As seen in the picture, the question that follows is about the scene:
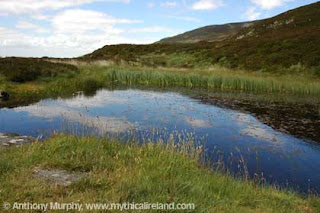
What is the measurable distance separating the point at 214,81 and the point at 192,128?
15.1 meters

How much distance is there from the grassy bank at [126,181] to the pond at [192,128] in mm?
1430

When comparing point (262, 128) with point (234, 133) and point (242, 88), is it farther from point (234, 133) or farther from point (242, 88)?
point (242, 88)

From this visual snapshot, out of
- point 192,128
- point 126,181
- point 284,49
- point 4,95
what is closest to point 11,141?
point 126,181

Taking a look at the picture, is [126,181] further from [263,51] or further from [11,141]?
[263,51]

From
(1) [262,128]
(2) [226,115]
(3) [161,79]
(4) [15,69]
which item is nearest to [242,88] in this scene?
(3) [161,79]

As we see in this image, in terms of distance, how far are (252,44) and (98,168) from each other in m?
39.6

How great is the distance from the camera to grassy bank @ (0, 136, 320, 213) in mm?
5316

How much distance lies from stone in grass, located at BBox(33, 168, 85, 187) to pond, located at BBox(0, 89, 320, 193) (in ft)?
10.6

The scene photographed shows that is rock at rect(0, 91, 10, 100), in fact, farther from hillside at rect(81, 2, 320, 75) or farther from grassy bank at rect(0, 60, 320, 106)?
hillside at rect(81, 2, 320, 75)

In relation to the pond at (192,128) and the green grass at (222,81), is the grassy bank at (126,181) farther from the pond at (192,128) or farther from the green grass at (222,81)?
the green grass at (222,81)

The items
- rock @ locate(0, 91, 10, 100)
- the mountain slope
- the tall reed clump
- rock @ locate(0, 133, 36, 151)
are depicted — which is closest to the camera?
rock @ locate(0, 133, 36, 151)

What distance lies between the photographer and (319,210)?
6.75 meters

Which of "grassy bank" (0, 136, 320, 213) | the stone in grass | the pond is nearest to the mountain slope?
the pond

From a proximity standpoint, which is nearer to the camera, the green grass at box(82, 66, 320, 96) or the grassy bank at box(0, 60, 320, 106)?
the grassy bank at box(0, 60, 320, 106)
